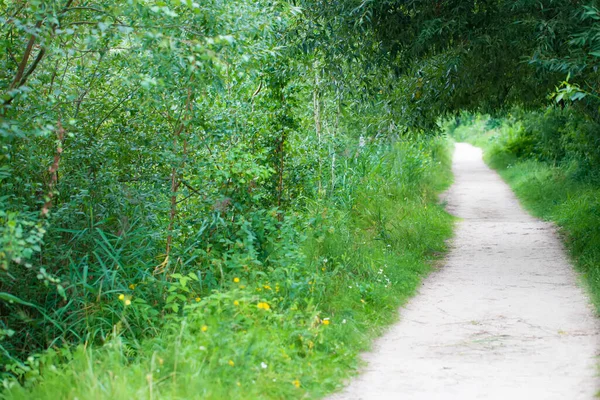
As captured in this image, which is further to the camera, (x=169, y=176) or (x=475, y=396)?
(x=169, y=176)

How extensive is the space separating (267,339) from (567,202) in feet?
34.0

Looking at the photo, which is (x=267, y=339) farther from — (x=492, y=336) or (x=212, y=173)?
(x=212, y=173)

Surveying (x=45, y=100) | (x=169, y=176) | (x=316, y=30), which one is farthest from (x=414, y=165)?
(x=45, y=100)

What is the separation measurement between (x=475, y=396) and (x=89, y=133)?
4.85 meters

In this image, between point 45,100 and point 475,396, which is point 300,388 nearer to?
point 475,396

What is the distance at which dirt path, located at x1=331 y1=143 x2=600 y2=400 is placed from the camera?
5.22m

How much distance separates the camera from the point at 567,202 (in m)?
14.3

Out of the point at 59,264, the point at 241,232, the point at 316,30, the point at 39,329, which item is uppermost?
the point at 316,30

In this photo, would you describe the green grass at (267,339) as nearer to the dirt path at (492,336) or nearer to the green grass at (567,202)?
the dirt path at (492,336)

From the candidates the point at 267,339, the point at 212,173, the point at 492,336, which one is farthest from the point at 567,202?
the point at 267,339

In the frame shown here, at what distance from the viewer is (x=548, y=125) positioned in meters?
19.9

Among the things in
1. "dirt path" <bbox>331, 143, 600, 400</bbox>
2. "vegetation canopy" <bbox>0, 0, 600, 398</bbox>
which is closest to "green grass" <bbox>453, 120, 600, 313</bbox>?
"dirt path" <bbox>331, 143, 600, 400</bbox>

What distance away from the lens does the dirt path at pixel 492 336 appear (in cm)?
522

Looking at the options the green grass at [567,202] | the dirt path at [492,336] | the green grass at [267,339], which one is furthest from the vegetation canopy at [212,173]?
the green grass at [567,202]
